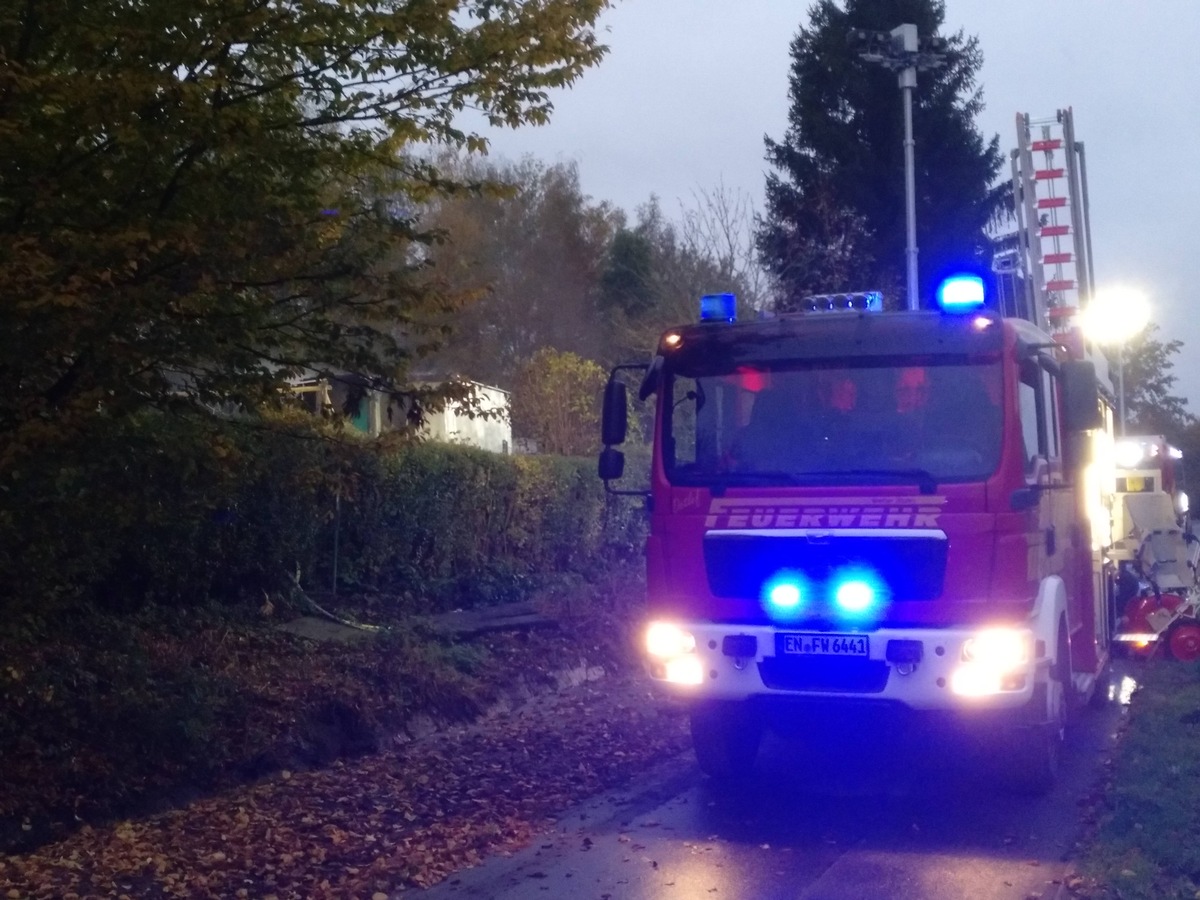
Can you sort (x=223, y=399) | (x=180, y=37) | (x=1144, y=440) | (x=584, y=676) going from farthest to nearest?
(x=1144, y=440) → (x=584, y=676) → (x=223, y=399) → (x=180, y=37)

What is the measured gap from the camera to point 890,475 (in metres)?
7.38

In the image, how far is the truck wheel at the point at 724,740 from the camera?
867 centimetres

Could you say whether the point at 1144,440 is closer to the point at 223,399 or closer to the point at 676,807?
the point at 676,807

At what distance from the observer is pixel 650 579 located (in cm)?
798

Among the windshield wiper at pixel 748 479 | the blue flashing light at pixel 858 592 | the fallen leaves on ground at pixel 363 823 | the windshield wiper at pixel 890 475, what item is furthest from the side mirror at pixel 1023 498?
the fallen leaves on ground at pixel 363 823

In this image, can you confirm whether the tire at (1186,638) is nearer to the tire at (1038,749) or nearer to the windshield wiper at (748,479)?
the tire at (1038,749)

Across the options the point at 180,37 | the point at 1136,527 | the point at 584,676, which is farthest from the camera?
the point at 1136,527

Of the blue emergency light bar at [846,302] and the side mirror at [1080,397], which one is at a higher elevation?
the blue emergency light bar at [846,302]

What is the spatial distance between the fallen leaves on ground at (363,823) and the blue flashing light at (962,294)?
3.85 m

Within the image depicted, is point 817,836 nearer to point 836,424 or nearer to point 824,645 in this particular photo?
point 824,645

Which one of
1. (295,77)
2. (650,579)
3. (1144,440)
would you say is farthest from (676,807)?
(1144,440)

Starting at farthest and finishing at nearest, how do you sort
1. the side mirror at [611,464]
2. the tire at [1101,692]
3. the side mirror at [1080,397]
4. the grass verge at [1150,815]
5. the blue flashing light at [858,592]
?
the tire at [1101,692] < the side mirror at [611,464] < the side mirror at [1080,397] < the blue flashing light at [858,592] < the grass verge at [1150,815]

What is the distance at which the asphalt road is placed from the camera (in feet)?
21.2

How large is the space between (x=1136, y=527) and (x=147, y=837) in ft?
36.8
